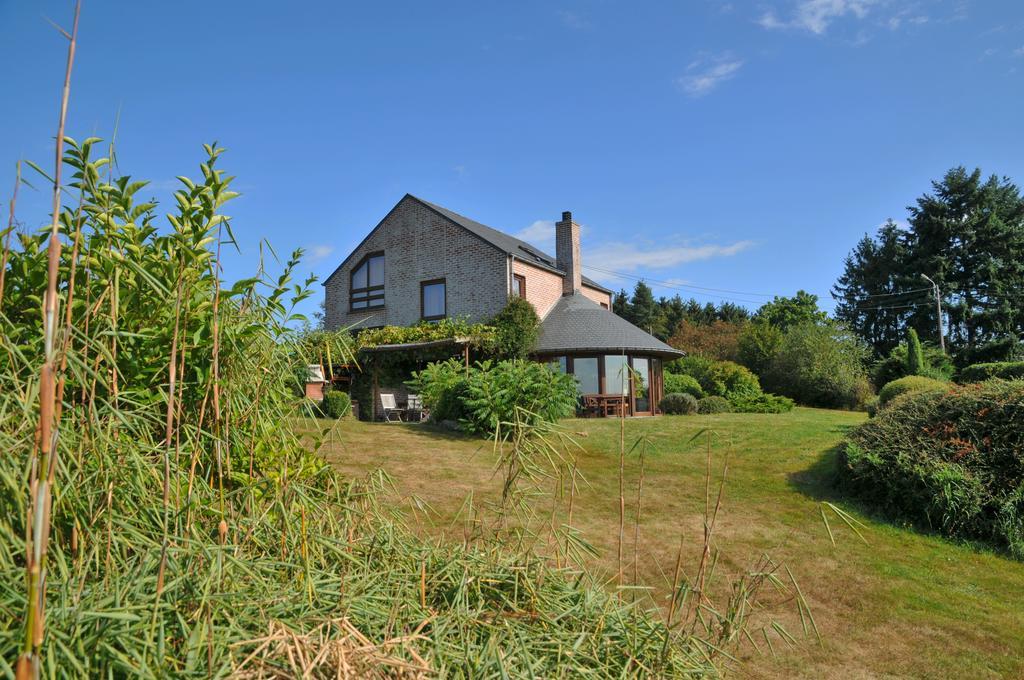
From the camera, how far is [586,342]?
21.5 m

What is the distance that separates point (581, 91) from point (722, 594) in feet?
27.8

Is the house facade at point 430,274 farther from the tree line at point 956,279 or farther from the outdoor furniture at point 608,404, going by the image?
the tree line at point 956,279

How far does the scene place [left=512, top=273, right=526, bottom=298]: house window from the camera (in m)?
22.6

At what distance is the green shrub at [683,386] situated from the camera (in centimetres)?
2814

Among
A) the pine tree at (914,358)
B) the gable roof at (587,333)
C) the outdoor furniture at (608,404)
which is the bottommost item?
the outdoor furniture at (608,404)

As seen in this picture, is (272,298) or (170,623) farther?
(272,298)

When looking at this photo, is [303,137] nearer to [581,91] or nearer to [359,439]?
[581,91]

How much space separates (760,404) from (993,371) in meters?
8.65

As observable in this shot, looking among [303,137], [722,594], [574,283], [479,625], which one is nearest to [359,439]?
[303,137]

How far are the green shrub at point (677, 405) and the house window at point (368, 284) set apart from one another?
40.1 feet

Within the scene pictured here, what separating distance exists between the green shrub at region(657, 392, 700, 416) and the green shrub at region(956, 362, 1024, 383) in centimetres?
914

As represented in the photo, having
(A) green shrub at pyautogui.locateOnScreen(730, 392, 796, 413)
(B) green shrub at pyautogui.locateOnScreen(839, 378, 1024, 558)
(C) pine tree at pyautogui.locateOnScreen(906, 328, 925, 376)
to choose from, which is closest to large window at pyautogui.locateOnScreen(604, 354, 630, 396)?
(A) green shrub at pyautogui.locateOnScreen(730, 392, 796, 413)

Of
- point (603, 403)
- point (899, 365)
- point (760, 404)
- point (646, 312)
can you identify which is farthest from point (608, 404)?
point (646, 312)

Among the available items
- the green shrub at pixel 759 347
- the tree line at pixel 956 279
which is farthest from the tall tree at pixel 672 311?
the green shrub at pixel 759 347
